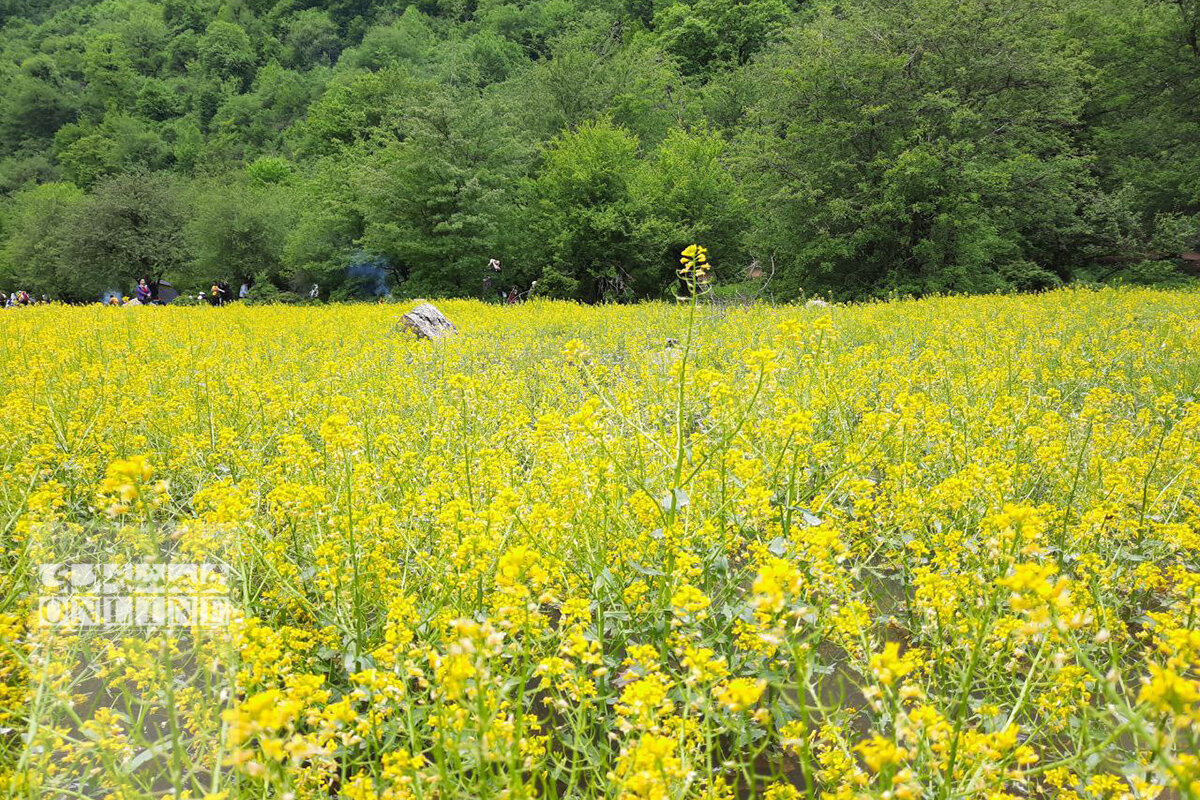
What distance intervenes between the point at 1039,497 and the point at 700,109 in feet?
108

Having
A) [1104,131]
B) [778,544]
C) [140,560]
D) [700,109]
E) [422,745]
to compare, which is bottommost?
[422,745]

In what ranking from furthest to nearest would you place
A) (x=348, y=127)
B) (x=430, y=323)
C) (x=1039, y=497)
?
(x=348, y=127)
(x=430, y=323)
(x=1039, y=497)

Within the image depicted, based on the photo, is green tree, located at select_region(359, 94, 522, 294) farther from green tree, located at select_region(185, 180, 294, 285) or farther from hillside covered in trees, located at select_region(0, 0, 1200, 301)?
green tree, located at select_region(185, 180, 294, 285)

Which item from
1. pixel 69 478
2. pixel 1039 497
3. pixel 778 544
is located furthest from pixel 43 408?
pixel 1039 497

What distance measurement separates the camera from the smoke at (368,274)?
28.5 meters

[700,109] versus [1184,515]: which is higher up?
[700,109]

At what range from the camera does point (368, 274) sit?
3016 centimetres

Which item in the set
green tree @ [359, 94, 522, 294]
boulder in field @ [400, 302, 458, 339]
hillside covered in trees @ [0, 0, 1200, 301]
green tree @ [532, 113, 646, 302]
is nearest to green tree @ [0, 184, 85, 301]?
hillside covered in trees @ [0, 0, 1200, 301]

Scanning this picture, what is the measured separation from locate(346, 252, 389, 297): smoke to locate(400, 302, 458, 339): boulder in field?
19.3 metres

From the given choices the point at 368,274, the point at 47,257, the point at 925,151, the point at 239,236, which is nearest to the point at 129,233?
the point at 47,257

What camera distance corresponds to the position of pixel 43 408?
3668mm

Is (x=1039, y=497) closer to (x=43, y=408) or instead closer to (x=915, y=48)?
(x=43, y=408)

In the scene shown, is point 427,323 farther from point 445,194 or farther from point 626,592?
point 445,194

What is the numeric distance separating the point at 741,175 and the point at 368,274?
59.6 ft
